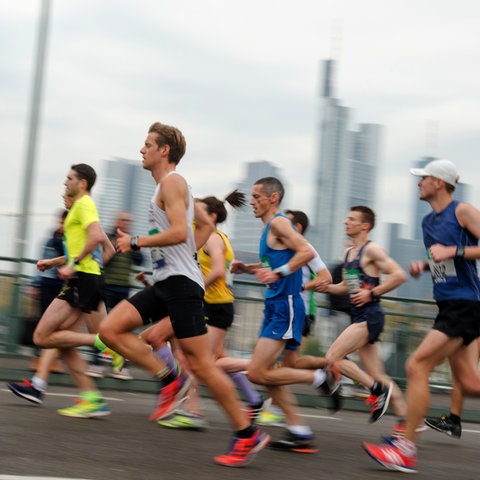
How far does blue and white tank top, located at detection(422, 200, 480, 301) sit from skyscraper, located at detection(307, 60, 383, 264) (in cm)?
6554

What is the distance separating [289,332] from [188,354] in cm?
103

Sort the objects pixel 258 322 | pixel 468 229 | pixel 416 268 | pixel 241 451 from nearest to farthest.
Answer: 1. pixel 241 451
2. pixel 468 229
3. pixel 416 268
4. pixel 258 322

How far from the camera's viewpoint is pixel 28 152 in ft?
46.8

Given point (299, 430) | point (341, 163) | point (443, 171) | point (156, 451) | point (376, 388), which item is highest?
point (341, 163)

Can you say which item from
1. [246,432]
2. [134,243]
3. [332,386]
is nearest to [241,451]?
[246,432]

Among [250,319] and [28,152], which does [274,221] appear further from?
[28,152]

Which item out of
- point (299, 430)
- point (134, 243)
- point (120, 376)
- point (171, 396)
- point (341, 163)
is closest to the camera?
point (134, 243)

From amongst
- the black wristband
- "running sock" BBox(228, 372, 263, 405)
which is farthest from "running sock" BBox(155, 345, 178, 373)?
the black wristband

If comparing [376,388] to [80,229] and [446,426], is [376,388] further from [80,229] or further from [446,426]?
[80,229]

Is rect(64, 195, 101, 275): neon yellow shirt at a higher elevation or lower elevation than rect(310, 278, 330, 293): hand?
higher

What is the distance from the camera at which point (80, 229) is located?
8.51 m

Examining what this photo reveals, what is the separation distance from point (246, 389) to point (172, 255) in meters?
2.05

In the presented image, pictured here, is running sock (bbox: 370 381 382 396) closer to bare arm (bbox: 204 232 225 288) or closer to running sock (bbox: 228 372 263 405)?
running sock (bbox: 228 372 263 405)

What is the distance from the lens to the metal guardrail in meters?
12.6
